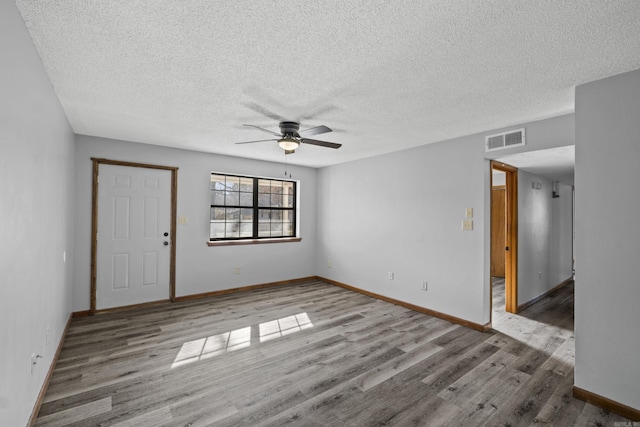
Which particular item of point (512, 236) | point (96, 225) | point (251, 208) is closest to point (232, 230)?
point (251, 208)

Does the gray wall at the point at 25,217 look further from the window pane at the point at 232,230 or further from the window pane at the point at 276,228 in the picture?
the window pane at the point at 276,228

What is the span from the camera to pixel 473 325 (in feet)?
11.9

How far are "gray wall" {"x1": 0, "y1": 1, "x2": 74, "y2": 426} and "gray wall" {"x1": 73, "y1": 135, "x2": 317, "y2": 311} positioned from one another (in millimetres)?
1380

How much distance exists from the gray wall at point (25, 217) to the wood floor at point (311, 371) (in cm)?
53

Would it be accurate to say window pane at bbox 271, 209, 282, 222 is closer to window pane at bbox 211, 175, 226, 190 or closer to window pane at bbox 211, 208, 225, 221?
window pane at bbox 211, 208, 225, 221

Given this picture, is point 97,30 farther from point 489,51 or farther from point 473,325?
point 473,325

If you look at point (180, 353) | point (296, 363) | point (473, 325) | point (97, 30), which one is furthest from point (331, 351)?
point (97, 30)

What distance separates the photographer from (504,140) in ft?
11.0

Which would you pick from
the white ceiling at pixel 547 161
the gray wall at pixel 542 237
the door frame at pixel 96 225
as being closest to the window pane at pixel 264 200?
the door frame at pixel 96 225

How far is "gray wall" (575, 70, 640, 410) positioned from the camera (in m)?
2.12

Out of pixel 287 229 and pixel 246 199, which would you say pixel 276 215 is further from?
pixel 246 199

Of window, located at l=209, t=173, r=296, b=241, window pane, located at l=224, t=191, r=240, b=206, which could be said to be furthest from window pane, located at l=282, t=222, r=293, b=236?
window pane, located at l=224, t=191, r=240, b=206

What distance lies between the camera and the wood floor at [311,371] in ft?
6.79

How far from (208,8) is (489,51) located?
67.8 inches
